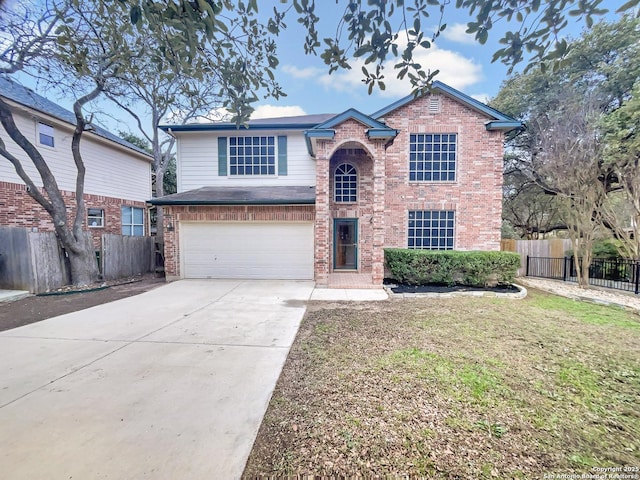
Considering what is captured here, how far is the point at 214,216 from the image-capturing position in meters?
9.98

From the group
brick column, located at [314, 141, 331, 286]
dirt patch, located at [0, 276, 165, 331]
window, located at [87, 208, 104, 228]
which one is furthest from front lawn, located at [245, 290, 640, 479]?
A: window, located at [87, 208, 104, 228]

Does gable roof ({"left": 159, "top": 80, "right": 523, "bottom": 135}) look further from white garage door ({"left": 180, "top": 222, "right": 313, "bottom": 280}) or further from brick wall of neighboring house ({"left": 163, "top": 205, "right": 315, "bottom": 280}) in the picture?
white garage door ({"left": 180, "top": 222, "right": 313, "bottom": 280})

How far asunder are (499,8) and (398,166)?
842cm

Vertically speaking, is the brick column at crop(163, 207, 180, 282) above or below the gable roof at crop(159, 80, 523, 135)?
below

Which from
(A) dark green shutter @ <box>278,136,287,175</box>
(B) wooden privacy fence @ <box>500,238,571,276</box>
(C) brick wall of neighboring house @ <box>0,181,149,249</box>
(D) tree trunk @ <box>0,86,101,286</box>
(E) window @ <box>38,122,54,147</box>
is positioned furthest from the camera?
(B) wooden privacy fence @ <box>500,238,571,276</box>

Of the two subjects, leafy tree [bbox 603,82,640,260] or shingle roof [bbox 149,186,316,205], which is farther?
shingle roof [bbox 149,186,316,205]

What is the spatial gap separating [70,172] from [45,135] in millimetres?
1629

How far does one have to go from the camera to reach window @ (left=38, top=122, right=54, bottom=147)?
10.9 meters

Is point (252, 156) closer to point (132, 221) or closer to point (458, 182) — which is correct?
point (458, 182)

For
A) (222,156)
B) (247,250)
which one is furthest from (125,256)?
(222,156)

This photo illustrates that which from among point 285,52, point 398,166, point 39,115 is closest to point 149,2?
point 285,52

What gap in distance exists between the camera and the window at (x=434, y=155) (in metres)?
Result: 11.0

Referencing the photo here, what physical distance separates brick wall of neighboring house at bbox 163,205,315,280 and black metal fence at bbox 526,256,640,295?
1081cm

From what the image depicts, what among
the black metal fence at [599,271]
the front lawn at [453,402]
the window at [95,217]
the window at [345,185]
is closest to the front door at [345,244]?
the window at [345,185]
